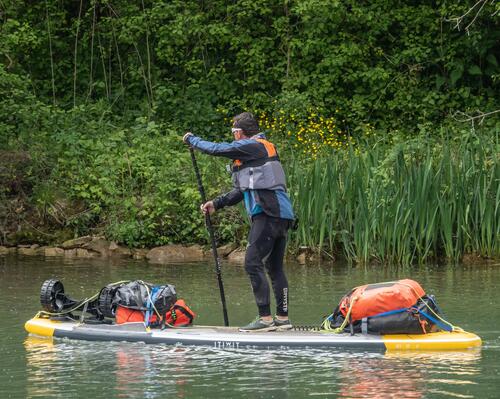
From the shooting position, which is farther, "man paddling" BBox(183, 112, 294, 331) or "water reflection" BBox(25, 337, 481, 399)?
"man paddling" BBox(183, 112, 294, 331)

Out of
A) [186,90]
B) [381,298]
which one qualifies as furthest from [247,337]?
[186,90]

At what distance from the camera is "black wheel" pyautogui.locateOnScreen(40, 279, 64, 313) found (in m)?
10.4

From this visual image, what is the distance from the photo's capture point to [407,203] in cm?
1394

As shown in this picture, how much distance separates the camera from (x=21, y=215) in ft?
55.6

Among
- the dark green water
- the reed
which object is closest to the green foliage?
the reed

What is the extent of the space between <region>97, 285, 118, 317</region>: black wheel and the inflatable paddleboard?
151mm

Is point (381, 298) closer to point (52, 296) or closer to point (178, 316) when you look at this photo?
point (178, 316)

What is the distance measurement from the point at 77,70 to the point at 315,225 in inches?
316

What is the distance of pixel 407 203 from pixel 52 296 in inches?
198

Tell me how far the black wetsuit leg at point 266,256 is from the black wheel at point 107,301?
4.05ft

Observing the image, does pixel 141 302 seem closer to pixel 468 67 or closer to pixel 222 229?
pixel 222 229

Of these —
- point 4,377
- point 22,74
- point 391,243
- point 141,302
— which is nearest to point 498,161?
point 391,243

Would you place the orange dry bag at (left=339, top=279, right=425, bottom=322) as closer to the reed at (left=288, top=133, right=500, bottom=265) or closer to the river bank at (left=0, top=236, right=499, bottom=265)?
the reed at (left=288, top=133, right=500, bottom=265)

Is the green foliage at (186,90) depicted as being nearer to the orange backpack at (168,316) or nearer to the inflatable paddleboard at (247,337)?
the orange backpack at (168,316)
